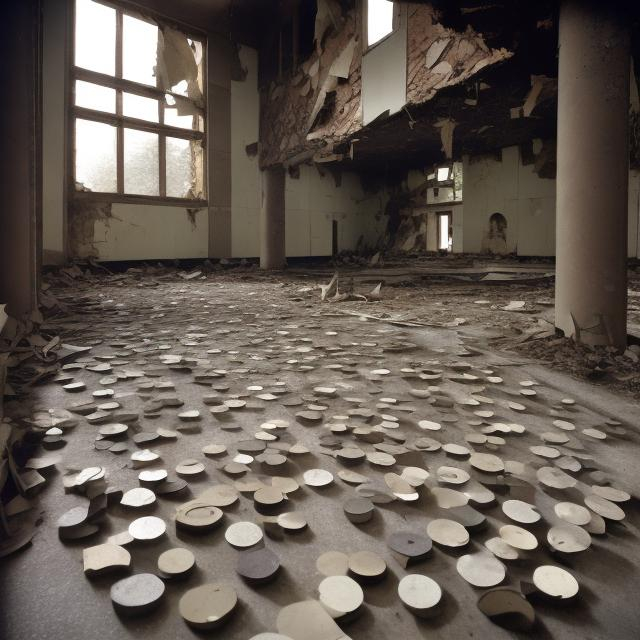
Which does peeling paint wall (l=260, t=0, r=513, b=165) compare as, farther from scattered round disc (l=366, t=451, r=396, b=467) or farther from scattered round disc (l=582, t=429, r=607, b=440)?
scattered round disc (l=366, t=451, r=396, b=467)

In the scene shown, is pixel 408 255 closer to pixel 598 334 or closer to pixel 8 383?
pixel 598 334

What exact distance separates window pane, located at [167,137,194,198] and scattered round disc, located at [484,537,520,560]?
332 inches

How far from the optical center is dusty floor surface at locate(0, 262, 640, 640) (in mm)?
800

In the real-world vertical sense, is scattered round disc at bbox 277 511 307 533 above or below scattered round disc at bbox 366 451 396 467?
below

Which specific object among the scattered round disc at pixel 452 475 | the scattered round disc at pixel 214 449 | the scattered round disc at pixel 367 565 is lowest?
the scattered round disc at pixel 367 565

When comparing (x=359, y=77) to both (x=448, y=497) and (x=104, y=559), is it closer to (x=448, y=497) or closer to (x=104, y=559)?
(x=448, y=497)

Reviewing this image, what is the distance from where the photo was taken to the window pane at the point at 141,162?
25.4ft

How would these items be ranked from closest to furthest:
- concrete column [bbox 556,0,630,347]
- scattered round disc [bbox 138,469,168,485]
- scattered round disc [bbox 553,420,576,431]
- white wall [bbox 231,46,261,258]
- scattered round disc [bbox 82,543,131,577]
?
scattered round disc [bbox 82,543,131,577], scattered round disc [bbox 138,469,168,485], scattered round disc [bbox 553,420,576,431], concrete column [bbox 556,0,630,347], white wall [bbox 231,46,261,258]

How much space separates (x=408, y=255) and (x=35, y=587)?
34.9 ft

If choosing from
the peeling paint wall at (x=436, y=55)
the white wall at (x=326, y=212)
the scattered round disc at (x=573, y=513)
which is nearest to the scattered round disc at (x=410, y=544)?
the scattered round disc at (x=573, y=513)

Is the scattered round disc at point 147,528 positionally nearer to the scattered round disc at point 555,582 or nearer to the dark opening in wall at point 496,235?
the scattered round disc at point 555,582

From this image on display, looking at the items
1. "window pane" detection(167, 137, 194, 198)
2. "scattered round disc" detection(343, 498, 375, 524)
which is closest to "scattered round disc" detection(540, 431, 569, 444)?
"scattered round disc" detection(343, 498, 375, 524)

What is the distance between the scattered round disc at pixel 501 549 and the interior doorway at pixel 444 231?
10.5 m

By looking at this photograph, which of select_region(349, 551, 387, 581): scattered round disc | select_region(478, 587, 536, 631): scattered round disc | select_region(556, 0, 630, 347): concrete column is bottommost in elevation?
select_region(478, 587, 536, 631): scattered round disc
